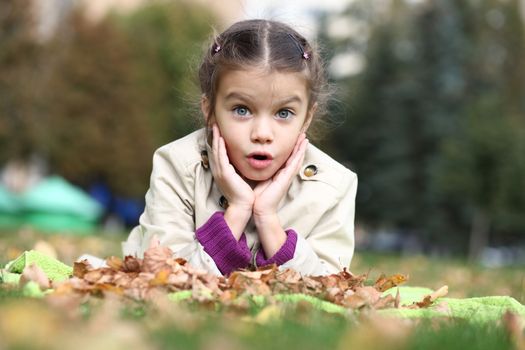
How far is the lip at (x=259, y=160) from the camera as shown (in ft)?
15.4

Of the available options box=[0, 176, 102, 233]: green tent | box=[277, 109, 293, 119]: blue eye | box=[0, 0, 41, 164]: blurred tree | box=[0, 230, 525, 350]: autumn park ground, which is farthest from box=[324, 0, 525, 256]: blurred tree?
box=[0, 230, 525, 350]: autumn park ground

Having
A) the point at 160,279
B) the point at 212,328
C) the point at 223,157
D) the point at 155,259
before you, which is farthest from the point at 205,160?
the point at 212,328

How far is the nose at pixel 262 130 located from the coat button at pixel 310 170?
17.2 inches

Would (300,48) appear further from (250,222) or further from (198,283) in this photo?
(198,283)

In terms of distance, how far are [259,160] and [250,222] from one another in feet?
1.24

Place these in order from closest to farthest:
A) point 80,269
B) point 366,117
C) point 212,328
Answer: point 212,328 → point 80,269 → point 366,117

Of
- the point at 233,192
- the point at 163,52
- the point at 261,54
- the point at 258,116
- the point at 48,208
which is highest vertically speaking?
the point at 163,52

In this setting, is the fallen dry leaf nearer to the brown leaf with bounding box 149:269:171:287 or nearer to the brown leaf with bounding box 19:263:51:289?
the brown leaf with bounding box 149:269:171:287

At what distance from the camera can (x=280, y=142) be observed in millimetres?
4715

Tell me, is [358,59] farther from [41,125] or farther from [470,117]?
[41,125]

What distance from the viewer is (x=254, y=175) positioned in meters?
4.81

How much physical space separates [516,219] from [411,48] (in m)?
12.7

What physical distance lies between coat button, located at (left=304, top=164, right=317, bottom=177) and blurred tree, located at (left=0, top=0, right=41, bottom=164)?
16.6 metres

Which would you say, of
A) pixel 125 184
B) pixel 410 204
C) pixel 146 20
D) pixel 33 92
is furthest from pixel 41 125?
pixel 146 20
